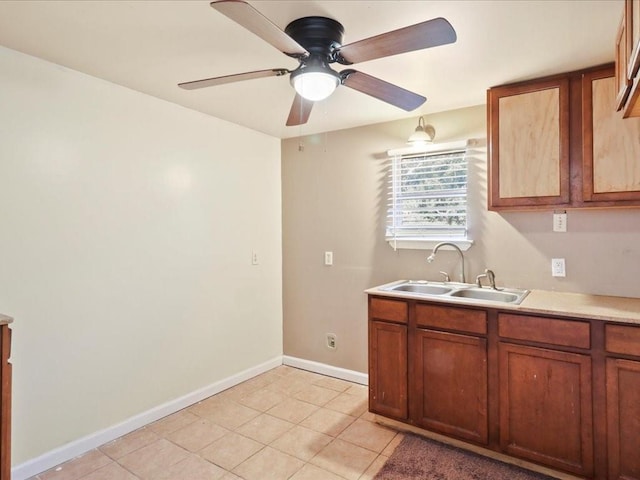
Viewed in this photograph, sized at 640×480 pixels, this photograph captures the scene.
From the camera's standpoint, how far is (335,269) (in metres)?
3.44

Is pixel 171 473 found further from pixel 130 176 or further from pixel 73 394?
pixel 130 176

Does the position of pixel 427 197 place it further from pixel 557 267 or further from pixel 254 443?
pixel 254 443

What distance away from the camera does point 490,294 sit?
99.4 inches

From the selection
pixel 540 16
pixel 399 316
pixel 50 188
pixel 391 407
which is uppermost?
pixel 540 16

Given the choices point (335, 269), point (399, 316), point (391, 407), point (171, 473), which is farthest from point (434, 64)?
point (171, 473)

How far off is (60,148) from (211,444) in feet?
6.46

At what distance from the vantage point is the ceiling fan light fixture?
1663mm

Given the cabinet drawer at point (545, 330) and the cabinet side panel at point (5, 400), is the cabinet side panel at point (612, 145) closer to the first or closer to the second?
the cabinet drawer at point (545, 330)

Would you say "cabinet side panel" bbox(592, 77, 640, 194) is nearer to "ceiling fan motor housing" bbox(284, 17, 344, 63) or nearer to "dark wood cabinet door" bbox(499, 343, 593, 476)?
"dark wood cabinet door" bbox(499, 343, 593, 476)

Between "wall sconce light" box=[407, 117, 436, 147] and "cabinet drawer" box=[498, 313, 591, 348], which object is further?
"wall sconce light" box=[407, 117, 436, 147]

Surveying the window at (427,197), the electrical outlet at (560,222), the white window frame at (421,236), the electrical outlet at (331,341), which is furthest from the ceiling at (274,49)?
the electrical outlet at (331,341)

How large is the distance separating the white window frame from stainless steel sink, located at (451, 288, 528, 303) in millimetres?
343

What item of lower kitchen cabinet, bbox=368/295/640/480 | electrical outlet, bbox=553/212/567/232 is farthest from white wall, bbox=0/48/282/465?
electrical outlet, bbox=553/212/567/232

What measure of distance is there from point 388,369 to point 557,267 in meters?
1.29
